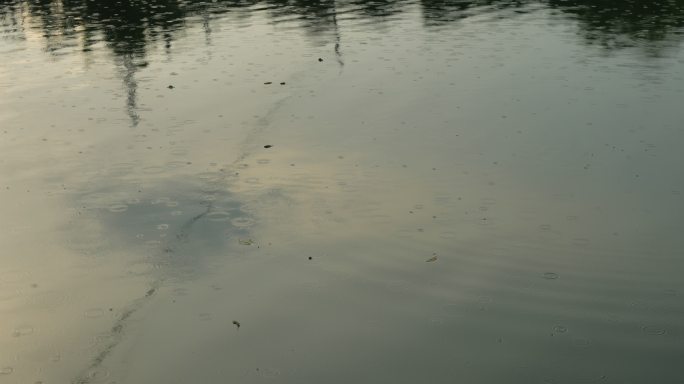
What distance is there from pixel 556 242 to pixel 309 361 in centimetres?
465

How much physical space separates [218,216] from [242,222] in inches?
20.6

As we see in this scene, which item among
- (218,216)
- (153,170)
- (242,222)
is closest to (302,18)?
(153,170)

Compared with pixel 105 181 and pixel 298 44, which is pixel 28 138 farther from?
pixel 298 44

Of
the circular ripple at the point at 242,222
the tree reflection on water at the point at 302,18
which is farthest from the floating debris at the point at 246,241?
the tree reflection on water at the point at 302,18

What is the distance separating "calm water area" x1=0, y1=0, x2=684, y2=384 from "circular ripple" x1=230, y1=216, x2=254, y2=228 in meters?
0.04

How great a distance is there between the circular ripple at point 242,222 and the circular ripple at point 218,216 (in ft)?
0.56

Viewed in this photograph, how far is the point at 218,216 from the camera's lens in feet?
48.4

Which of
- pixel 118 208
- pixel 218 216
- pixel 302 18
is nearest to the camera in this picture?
pixel 218 216

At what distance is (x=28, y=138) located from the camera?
20.3 meters

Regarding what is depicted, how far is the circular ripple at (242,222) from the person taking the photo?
14343 mm

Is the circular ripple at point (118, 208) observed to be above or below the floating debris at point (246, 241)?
above

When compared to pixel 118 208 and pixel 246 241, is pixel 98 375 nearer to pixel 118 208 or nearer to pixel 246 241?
pixel 246 241

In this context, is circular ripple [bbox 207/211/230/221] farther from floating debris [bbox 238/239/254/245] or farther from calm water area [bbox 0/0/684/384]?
floating debris [bbox 238/239/254/245]

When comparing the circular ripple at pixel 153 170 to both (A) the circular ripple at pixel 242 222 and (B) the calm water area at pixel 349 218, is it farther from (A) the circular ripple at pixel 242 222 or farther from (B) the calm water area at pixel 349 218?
(A) the circular ripple at pixel 242 222
